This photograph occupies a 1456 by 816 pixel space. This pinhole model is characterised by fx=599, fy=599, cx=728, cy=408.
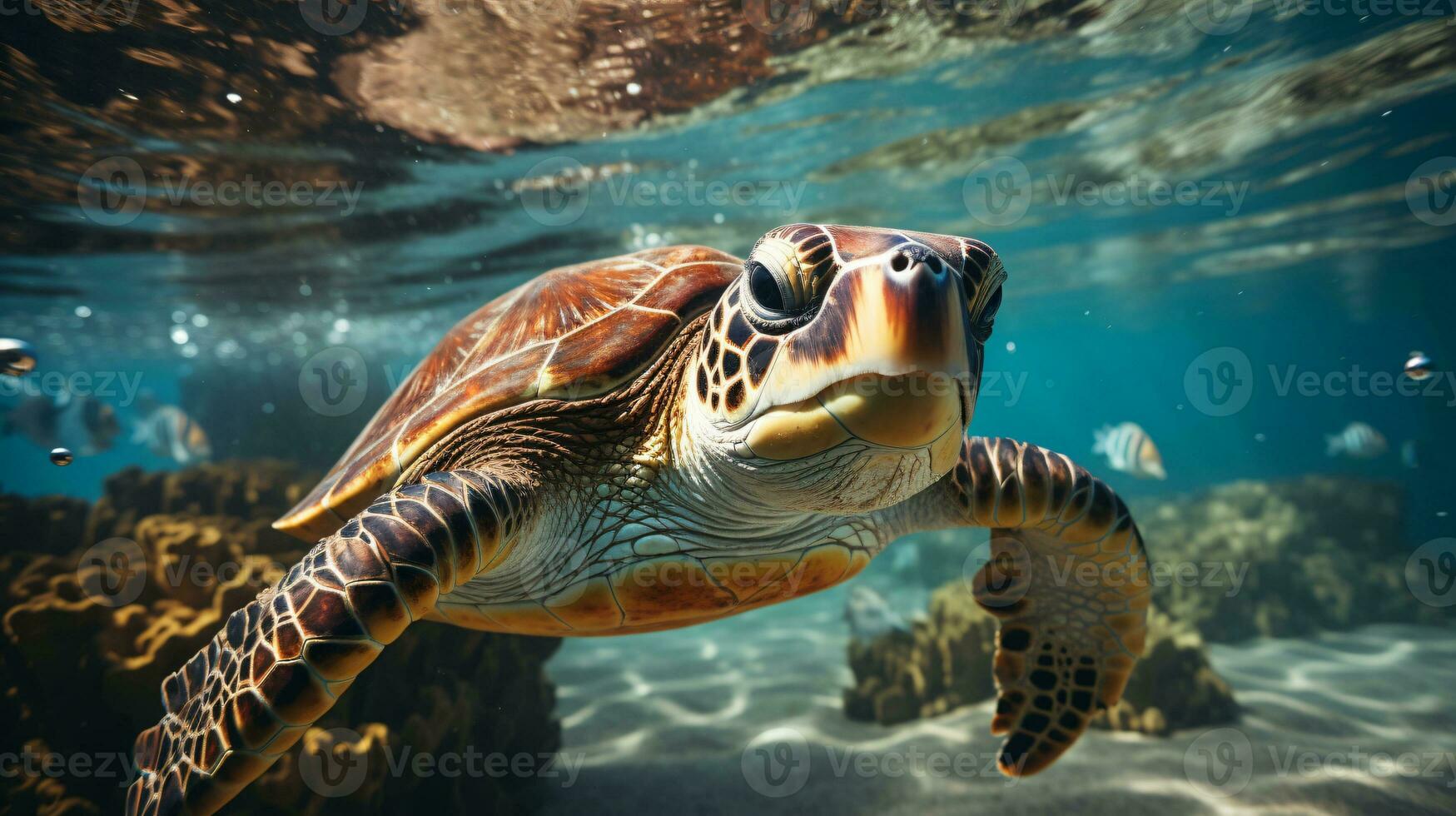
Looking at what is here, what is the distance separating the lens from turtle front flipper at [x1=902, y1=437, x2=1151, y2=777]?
287 cm

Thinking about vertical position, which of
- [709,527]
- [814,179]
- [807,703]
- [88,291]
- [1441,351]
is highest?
[1441,351]

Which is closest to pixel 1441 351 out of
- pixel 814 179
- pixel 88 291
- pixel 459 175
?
pixel 814 179

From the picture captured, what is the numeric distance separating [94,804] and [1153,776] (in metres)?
6.46

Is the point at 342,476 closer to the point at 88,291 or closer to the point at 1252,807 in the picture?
the point at 1252,807

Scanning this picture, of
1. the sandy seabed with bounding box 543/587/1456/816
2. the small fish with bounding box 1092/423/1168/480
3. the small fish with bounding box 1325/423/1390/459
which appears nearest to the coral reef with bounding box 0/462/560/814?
the sandy seabed with bounding box 543/587/1456/816

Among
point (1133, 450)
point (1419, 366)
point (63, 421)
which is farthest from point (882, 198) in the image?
point (63, 421)

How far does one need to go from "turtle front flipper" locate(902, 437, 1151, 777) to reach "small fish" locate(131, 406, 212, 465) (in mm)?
11640

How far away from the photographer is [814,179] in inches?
452

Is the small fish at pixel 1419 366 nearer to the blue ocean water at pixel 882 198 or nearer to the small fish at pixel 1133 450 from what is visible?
the small fish at pixel 1133 450

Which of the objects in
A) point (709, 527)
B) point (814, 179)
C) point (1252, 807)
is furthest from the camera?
point (814, 179)

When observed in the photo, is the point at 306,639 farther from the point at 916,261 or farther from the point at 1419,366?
the point at 1419,366

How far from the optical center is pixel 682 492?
2238 mm

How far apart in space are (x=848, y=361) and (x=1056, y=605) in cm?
256

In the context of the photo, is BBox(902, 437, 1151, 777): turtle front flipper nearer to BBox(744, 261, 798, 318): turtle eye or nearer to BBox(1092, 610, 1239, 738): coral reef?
BBox(744, 261, 798, 318): turtle eye
